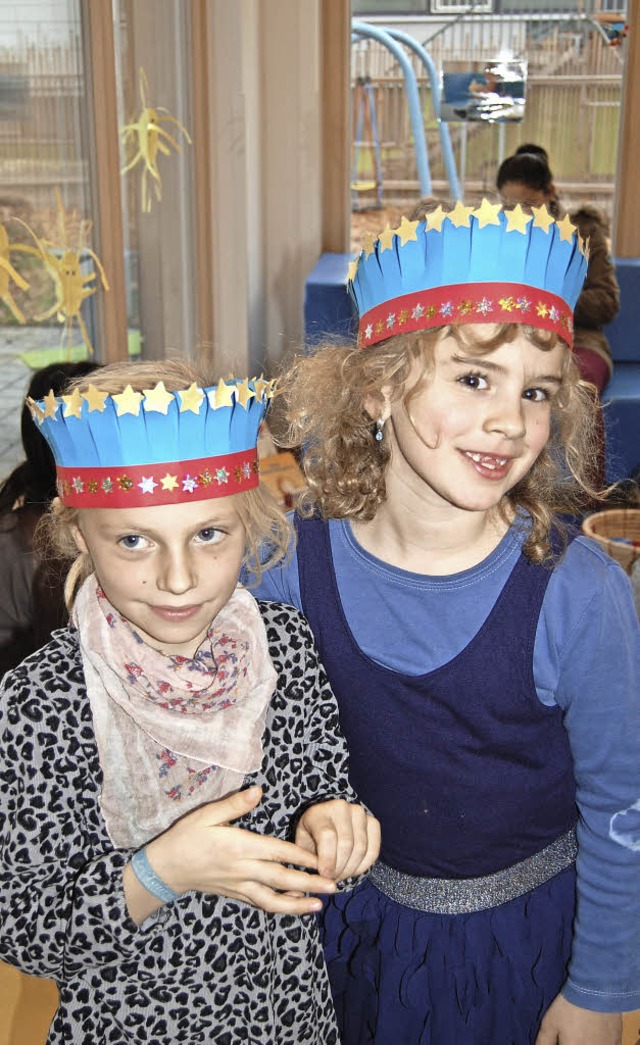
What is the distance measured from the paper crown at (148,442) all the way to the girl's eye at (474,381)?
0.22m

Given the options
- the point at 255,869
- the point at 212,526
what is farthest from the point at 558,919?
the point at 212,526

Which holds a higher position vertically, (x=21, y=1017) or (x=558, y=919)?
(x=558, y=919)

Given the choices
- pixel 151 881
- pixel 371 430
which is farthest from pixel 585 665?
pixel 151 881

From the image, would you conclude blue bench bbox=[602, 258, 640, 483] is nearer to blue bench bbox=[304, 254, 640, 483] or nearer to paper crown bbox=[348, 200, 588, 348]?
blue bench bbox=[304, 254, 640, 483]

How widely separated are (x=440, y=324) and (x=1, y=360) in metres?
1.66

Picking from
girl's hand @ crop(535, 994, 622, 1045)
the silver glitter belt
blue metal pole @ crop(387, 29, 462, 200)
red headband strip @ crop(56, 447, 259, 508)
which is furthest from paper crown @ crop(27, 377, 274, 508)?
blue metal pole @ crop(387, 29, 462, 200)

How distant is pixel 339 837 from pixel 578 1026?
380 millimetres

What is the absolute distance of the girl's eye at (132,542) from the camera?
1.07 meters

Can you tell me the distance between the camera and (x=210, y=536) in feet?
3.59

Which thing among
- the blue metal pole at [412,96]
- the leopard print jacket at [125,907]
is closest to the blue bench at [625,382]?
the blue metal pole at [412,96]

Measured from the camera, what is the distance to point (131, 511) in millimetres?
1057

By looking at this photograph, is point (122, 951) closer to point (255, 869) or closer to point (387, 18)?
point (255, 869)

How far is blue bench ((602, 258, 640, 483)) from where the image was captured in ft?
14.3

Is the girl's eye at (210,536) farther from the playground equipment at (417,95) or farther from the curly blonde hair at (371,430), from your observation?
the playground equipment at (417,95)
